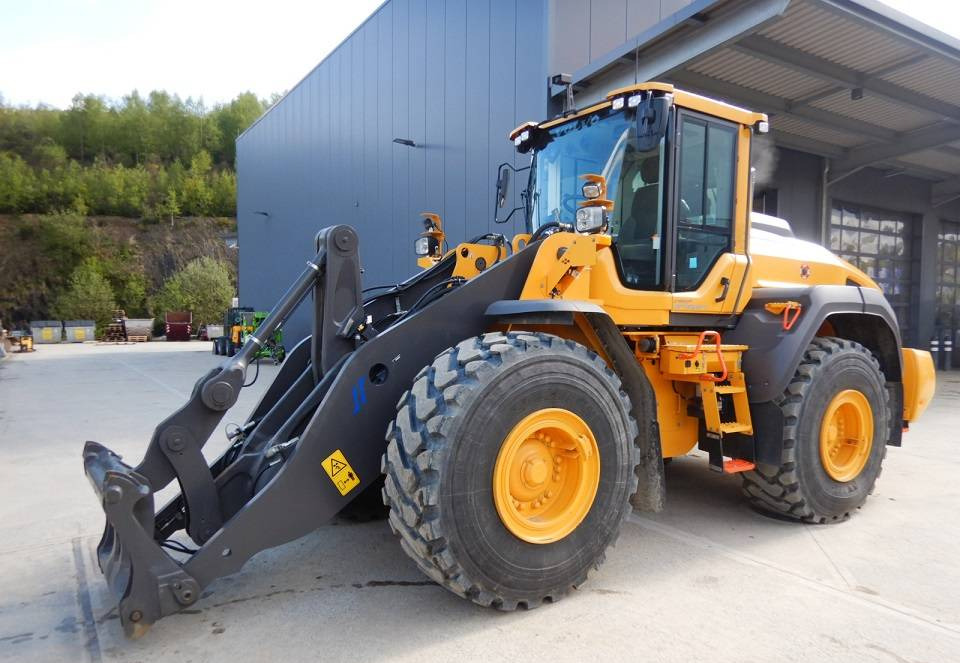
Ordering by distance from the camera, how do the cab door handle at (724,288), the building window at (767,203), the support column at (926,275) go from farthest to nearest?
the support column at (926,275) → the building window at (767,203) → the cab door handle at (724,288)

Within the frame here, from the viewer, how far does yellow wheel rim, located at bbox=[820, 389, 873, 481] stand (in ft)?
14.2

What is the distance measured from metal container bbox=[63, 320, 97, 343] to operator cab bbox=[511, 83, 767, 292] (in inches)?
Result: 1447

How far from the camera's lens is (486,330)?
338 cm

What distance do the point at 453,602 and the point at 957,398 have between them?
1148 centimetres

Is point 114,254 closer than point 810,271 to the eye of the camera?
No

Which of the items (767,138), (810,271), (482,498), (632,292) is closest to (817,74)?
(767,138)

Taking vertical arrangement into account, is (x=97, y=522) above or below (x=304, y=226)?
below

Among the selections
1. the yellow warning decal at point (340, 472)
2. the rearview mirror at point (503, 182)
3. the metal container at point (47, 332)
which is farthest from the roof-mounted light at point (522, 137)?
the metal container at point (47, 332)

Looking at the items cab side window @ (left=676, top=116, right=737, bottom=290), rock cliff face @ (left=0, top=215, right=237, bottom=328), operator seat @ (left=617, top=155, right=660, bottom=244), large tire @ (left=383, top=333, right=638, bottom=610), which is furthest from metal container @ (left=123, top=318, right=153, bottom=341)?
large tire @ (left=383, top=333, right=638, bottom=610)

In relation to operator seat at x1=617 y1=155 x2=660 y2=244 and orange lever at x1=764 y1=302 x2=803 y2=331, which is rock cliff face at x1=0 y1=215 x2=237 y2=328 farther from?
orange lever at x1=764 y1=302 x2=803 y2=331

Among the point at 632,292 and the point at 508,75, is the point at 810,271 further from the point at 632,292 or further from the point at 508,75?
the point at 508,75

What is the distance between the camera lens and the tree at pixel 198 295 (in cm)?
4284

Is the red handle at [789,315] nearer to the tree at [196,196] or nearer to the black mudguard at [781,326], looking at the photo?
the black mudguard at [781,326]

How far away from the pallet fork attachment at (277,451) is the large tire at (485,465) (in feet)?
0.86
